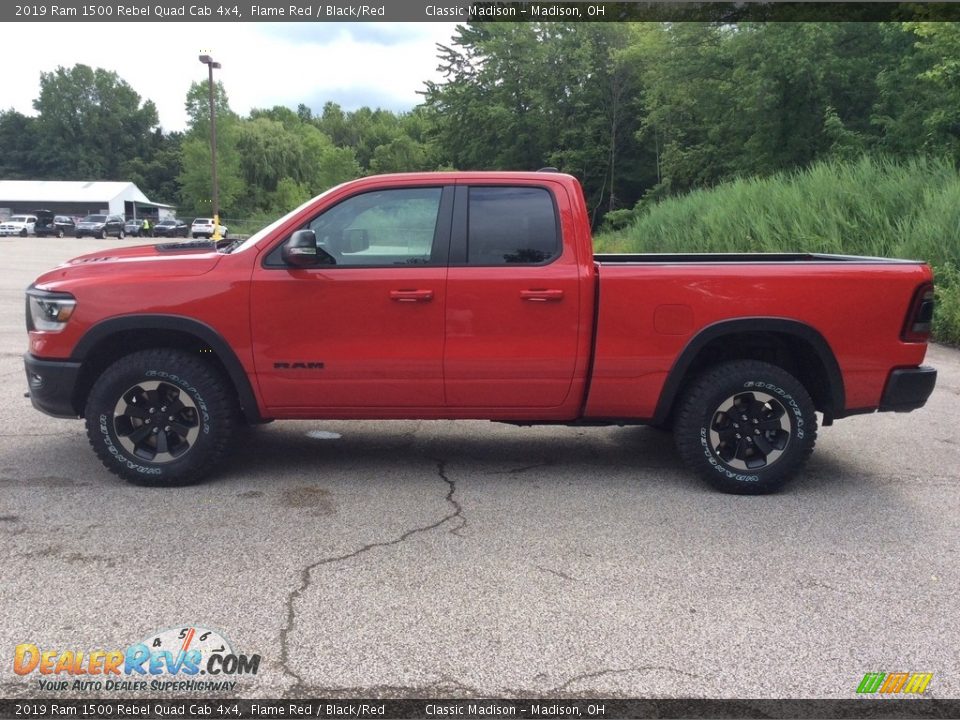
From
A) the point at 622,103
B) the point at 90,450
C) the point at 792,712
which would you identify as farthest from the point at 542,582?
the point at 622,103

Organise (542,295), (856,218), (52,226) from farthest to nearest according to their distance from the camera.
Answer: (52,226) < (856,218) < (542,295)

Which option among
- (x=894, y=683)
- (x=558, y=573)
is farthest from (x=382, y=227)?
(x=894, y=683)

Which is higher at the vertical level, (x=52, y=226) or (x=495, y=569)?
(x=52, y=226)

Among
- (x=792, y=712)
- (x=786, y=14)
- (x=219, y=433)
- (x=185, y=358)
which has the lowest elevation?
(x=792, y=712)

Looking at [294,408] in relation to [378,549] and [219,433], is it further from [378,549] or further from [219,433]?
[378,549]

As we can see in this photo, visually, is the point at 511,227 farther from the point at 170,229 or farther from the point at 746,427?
the point at 170,229

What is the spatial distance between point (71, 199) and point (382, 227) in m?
92.3

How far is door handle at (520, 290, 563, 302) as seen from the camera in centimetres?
486

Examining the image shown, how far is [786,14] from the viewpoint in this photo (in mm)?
26328

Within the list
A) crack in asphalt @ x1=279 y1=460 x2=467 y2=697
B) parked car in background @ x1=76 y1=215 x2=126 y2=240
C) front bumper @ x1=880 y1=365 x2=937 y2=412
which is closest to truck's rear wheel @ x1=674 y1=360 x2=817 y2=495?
front bumper @ x1=880 y1=365 x2=937 y2=412

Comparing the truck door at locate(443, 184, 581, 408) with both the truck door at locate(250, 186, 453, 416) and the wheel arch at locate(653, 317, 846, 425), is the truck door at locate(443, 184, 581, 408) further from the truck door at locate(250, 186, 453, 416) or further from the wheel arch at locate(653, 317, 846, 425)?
the wheel arch at locate(653, 317, 846, 425)

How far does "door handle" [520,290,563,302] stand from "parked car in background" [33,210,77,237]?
68062 mm

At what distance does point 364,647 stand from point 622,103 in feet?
149

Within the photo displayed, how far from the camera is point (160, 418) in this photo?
501 cm
